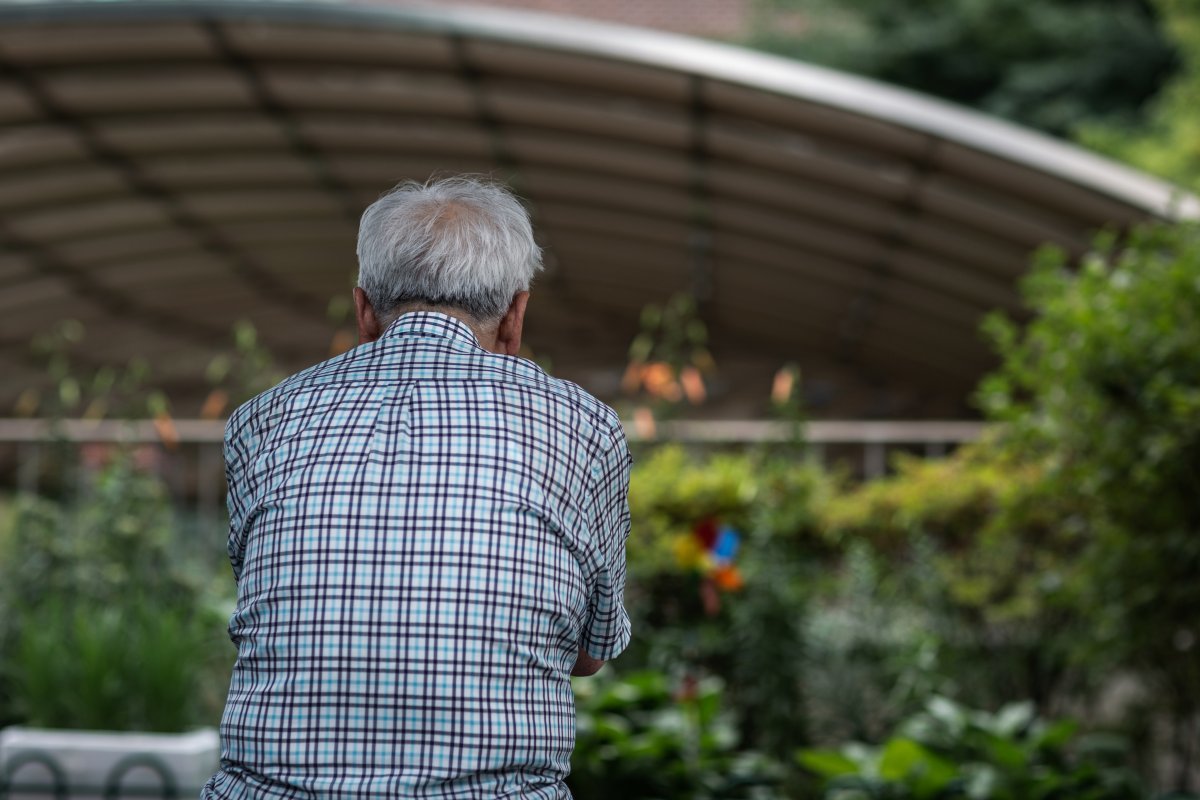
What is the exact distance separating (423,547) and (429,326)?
31cm

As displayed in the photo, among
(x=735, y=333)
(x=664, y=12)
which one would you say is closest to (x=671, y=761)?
(x=735, y=333)

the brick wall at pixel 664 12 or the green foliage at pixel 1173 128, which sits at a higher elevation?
the brick wall at pixel 664 12

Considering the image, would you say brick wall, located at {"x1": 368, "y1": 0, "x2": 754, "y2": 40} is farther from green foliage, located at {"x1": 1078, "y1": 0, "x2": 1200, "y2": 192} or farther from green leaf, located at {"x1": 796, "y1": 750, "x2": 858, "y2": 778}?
green leaf, located at {"x1": 796, "y1": 750, "x2": 858, "y2": 778}

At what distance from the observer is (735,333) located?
2317 centimetres

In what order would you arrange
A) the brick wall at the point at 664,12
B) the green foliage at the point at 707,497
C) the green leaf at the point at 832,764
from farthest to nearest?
1. the brick wall at the point at 664,12
2. the green foliage at the point at 707,497
3. the green leaf at the point at 832,764

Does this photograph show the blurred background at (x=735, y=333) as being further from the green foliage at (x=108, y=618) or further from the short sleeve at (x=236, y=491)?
the short sleeve at (x=236, y=491)

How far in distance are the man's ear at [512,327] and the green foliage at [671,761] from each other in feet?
8.66

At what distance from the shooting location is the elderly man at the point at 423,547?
5.10 ft

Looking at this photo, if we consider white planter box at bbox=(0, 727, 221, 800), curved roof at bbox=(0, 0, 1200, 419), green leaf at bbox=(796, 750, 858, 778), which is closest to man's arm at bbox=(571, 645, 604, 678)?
white planter box at bbox=(0, 727, 221, 800)

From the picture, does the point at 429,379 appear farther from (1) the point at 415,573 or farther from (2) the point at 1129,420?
(2) the point at 1129,420

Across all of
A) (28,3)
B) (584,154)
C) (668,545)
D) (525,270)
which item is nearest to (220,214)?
(584,154)

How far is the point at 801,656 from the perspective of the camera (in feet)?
17.2

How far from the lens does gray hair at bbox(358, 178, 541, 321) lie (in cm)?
175

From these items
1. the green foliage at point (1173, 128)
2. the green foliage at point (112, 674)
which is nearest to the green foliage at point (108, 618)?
the green foliage at point (112, 674)
